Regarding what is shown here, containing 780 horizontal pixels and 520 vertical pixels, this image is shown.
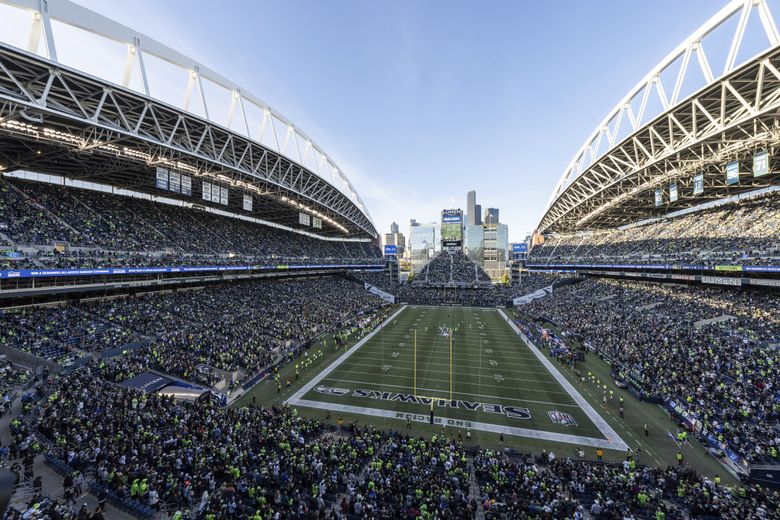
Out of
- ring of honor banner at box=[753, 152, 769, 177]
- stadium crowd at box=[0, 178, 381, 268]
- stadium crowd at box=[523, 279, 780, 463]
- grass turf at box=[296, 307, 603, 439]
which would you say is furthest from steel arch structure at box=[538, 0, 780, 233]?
stadium crowd at box=[0, 178, 381, 268]

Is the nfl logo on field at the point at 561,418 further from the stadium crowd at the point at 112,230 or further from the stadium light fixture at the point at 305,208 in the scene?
the stadium light fixture at the point at 305,208

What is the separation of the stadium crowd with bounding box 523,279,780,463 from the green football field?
4.66 meters

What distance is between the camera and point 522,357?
28.2m

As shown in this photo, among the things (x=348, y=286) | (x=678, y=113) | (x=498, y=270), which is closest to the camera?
(x=678, y=113)

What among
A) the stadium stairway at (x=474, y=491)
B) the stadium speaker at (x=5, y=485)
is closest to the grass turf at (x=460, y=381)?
the stadium stairway at (x=474, y=491)

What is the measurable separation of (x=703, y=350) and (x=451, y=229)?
6000cm

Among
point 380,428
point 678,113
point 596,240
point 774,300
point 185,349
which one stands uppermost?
point 678,113

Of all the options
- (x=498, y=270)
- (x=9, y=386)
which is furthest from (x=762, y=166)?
(x=498, y=270)

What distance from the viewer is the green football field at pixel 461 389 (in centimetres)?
1717

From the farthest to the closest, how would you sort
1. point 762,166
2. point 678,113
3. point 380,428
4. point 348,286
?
1. point 348,286
2. point 678,113
3. point 762,166
4. point 380,428

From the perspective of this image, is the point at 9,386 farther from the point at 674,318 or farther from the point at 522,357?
the point at 674,318

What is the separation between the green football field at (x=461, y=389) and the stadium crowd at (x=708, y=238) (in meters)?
23.0

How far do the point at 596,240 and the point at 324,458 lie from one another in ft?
236

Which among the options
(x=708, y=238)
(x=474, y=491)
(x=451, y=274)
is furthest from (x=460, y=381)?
(x=451, y=274)
